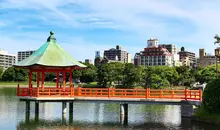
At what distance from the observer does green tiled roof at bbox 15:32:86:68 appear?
30.6m

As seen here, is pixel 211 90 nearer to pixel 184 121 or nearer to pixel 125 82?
pixel 184 121

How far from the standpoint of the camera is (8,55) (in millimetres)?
193000

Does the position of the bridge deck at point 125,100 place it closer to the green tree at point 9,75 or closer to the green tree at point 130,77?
→ the green tree at point 130,77

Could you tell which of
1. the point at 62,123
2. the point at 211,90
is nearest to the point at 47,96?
the point at 62,123

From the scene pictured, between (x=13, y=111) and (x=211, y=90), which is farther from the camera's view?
(x=13, y=111)

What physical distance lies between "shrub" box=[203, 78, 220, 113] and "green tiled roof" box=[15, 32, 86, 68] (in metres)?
11.7

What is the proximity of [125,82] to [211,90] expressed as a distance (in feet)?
167

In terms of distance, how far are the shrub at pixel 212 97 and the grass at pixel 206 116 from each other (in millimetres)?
388

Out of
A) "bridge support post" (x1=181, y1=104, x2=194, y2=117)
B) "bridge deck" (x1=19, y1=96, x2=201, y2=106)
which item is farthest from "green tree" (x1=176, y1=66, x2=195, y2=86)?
"bridge deck" (x1=19, y1=96, x2=201, y2=106)

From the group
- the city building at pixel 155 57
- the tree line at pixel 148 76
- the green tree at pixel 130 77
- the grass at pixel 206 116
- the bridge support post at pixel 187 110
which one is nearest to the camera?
the grass at pixel 206 116

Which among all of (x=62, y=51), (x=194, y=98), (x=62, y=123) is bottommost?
(x=62, y=123)

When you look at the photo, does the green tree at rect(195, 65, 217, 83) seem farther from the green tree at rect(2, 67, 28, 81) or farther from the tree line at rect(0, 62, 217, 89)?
the green tree at rect(2, 67, 28, 81)

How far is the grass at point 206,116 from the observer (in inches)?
1037

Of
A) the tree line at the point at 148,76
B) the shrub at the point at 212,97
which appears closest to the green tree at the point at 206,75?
the tree line at the point at 148,76
